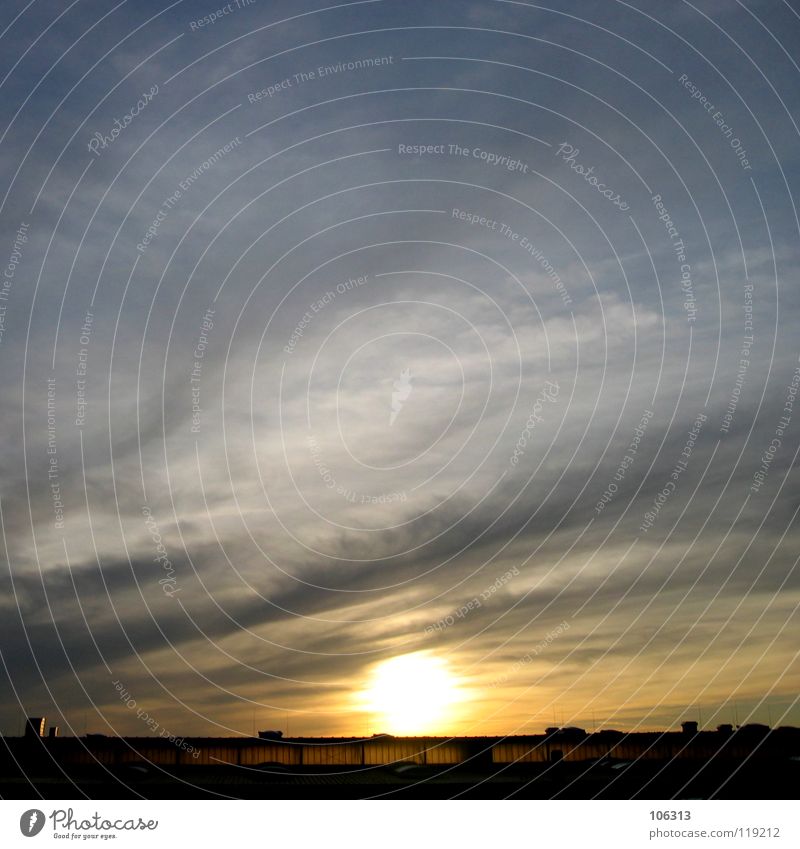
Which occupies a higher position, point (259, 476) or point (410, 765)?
point (259, 476)

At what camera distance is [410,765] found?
60.0m

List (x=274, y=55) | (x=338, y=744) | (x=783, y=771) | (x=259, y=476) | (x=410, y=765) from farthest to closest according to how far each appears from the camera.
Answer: (x=338, y=744), (x=410, y=765), (x=783, y=771), (x=259, y=476), (x=274, y=55)

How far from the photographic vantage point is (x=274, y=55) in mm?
33781

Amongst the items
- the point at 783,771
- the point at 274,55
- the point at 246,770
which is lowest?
the point at 783,771

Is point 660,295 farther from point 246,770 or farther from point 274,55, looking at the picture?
point 246,770

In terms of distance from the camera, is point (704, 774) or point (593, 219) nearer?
point (593, 219)

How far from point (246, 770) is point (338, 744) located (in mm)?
15845
